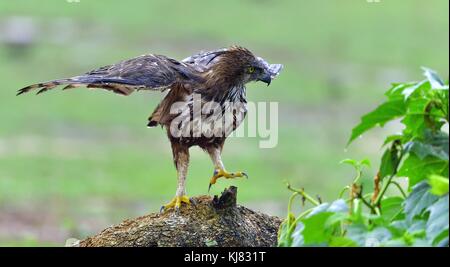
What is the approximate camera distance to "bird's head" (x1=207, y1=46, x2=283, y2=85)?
6.73 metres

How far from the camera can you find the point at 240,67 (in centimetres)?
677

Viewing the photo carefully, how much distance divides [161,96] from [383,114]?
57.3 ft

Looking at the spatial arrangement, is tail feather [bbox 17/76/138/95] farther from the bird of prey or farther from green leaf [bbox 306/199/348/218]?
green leaf [bbox 306/199/348/218]

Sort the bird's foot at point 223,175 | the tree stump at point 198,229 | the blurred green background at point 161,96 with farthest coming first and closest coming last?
1. the blurred green background at point 161,96
2. the bird's foot at point 223,175
3. the tree stump at point 198,229

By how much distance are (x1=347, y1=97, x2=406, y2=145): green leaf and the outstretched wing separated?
8.27 ft

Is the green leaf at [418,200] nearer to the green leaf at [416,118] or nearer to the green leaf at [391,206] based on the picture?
the green leaf at [416,118]

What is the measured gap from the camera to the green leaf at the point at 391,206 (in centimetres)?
389

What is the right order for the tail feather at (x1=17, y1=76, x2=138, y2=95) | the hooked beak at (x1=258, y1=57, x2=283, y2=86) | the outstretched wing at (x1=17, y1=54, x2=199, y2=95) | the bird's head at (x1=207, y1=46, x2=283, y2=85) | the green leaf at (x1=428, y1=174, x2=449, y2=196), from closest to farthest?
1. the green leaf at (x1=428, y1=174, x2=449, y2=196)
2. the tail feather at (x1=17, y1=76, x2=138, y2=95)
3. the outstretched wing at (x1=17, y1=54, x2=199, y2=95)
4. the bird's head at (x1=207, y1=46, x2=283, y2=85)
5. the hooked beak at (x1=258, y1=57, x2=283, y2=86)

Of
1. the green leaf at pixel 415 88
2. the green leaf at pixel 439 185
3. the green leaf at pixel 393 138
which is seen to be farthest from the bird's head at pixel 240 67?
the green leaf at pixel 439 185

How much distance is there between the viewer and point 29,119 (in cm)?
2420

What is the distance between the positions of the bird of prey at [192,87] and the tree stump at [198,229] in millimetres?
407

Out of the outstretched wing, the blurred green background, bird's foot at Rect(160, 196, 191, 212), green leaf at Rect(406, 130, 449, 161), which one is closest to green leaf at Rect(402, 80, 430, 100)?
green leaf at Rect(406, 130, 449, 161)
